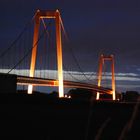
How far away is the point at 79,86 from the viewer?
5688 cm

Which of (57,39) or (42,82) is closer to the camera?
(42,82)

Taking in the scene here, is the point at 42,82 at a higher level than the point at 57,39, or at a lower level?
lower

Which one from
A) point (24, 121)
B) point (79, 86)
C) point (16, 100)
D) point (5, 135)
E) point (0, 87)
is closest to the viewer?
point (5, 135)

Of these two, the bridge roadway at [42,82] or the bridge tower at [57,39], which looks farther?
the bridge tower at [57,39]

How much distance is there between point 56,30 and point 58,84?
17.2 ft

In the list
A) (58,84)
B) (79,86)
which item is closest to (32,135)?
(58,84)

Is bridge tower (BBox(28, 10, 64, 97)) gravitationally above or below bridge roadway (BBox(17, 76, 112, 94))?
above

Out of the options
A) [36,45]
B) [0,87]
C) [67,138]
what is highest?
[36,45]

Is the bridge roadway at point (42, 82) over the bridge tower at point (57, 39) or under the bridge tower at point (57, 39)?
under

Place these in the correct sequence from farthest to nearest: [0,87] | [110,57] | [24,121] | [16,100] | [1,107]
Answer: [110,57]
[0,87]
[16,100]
[1,107]
[24,121]

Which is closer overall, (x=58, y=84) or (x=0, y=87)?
(x=0, y=87)

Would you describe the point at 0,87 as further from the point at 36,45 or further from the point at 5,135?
the point at 5,135

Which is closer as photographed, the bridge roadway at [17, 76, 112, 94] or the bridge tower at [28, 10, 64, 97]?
the bridge roadway at [17, 76, 112, 94]

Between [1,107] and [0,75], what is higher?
[0,75]
